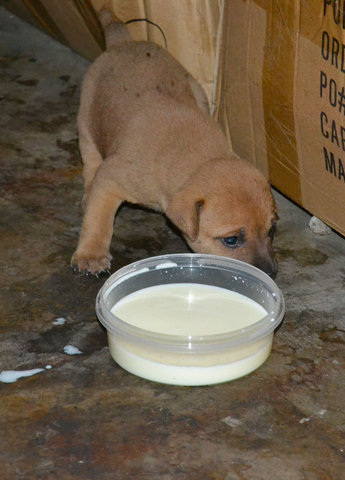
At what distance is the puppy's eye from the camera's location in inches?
146

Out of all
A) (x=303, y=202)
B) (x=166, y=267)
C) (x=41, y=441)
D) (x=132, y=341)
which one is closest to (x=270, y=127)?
(x=303, y=202)

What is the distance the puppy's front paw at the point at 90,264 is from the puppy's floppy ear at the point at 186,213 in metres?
0.50

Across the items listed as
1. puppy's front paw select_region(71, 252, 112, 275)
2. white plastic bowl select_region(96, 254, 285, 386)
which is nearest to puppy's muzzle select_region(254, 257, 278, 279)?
white plastic bowl select_region(96, 254, 285, 386)

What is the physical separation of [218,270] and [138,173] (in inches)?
24.6

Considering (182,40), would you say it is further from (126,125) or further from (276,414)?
(276,414)

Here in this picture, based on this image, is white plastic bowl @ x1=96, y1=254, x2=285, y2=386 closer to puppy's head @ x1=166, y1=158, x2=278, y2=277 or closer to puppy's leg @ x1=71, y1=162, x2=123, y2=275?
puppy's head @ x1=166, y1=158, x2=278, y2=277

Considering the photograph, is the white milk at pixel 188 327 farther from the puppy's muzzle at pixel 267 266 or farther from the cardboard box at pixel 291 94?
the cardboard box at pixel 291 94

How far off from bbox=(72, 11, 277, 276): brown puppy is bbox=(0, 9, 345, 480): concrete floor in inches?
10.1

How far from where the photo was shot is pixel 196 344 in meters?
3.10

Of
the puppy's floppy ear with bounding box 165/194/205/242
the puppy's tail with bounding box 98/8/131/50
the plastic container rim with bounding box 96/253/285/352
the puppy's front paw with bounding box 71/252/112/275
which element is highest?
the puppy's tail with bounding box 98/8/131/50

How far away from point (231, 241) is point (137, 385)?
79 cm

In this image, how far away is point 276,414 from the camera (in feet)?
10.4

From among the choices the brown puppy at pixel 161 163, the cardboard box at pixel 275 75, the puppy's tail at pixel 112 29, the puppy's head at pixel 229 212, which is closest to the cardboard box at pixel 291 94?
the cardboard box at pixel 275 75

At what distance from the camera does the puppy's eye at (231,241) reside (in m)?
3.71
